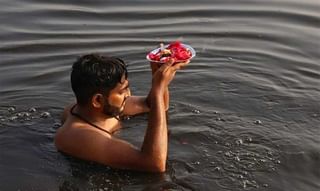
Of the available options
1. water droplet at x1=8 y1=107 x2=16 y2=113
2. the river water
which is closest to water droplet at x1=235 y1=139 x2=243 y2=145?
the river water

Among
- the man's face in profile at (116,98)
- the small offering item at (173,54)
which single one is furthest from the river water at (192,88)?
the small offering item at (173,54)

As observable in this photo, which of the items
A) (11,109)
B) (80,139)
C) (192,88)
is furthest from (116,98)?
(192,88)

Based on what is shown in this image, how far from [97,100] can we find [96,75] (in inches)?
8.0

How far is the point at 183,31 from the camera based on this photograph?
824 cm

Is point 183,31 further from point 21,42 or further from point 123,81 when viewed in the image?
point 123,81

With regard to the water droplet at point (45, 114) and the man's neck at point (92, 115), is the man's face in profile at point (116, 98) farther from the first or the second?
the water droplet at point (45, 114)

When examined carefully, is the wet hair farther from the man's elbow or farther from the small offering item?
the man's elbow

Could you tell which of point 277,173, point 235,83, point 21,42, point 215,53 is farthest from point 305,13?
point 277,173

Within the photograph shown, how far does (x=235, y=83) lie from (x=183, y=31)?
193 cm

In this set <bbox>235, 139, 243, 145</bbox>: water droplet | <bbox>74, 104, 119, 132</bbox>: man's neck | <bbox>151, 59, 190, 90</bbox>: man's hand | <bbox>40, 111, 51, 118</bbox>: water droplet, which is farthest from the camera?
<bbox>40, 111, 51, 118</bbox>: water droplet

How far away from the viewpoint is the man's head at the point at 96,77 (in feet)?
15.3

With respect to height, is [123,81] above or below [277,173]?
above

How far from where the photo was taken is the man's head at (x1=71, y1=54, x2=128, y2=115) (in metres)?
4.65

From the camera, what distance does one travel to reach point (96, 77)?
465cm
